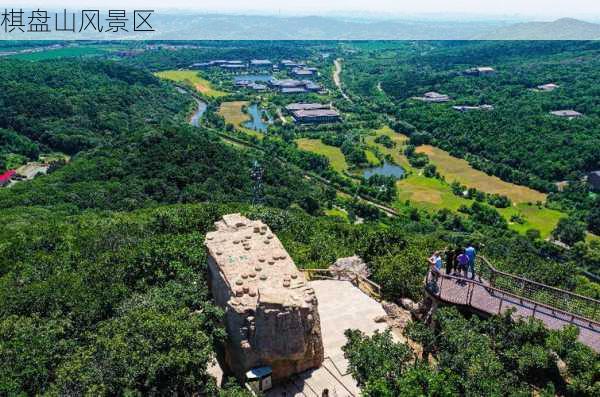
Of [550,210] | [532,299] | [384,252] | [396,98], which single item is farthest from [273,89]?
[532,299]

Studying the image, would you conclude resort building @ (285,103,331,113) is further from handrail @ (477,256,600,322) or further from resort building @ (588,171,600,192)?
handrail @ (477,256,600,322)

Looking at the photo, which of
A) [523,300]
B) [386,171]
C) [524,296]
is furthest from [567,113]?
[523,300]

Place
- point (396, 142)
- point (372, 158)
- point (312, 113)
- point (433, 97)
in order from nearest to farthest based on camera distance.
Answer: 1. point (372, 158)
2. point (396, 142)
3. point (312, 113)
4. point (433, 97)

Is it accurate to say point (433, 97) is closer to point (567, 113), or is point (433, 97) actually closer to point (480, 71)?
point (480, 71)

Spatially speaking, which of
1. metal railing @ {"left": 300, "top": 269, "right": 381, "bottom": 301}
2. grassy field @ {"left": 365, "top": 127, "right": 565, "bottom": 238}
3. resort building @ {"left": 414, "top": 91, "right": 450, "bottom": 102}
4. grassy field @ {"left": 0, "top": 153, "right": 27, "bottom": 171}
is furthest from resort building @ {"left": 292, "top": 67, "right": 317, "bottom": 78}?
metal railing @ {"left": 300, "top": 269, "right": 381, "bottom": 301}

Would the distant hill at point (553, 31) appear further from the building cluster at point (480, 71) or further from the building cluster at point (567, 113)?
the building cluster at point (480, 71)

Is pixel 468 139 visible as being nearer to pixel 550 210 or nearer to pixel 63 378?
pixel 550 210
